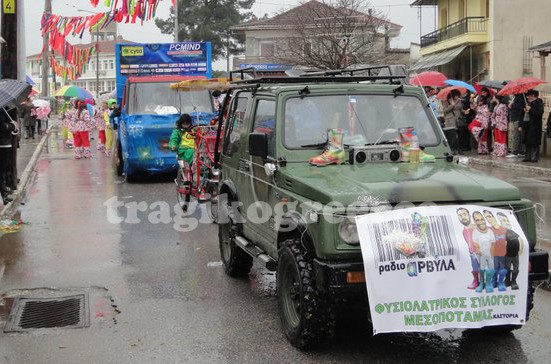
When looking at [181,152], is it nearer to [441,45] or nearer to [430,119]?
[430,119]

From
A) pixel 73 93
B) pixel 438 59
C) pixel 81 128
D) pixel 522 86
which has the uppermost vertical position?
pixel 438 59

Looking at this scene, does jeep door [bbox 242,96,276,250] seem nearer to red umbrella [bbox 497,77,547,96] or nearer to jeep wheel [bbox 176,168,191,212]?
jeep wheel [bbox 176,168,191,212]

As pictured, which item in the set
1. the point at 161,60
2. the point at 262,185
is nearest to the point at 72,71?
the point at 161,60

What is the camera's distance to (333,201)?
516 centimetres

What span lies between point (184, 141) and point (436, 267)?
796cm

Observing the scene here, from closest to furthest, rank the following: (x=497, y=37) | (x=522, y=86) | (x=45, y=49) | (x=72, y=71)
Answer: (x=522, y=86) < (x=497, y=37) < (x=45, y=49) < (x=72, y=71)

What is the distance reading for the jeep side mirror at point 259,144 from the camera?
20.8 ft

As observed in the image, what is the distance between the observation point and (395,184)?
5.30 meters

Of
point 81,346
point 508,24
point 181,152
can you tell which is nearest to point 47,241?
point 181,152

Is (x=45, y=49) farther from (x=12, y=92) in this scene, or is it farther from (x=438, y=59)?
(x=12, y=92)

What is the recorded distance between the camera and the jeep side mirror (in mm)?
6328

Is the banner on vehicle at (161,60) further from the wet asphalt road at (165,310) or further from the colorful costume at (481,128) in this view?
the wet asphalt road at (165,310)

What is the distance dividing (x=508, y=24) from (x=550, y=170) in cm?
2005

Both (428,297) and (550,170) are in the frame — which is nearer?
(428,297)
